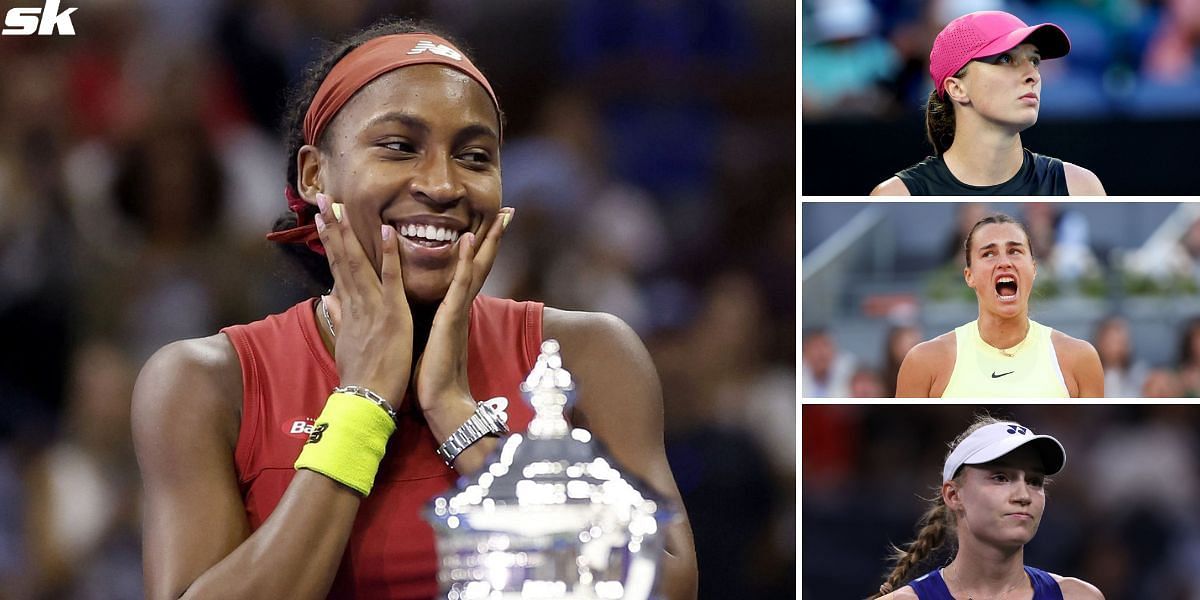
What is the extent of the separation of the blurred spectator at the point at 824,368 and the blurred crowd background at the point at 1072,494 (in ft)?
0.19

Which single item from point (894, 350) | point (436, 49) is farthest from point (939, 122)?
point (436, 49)

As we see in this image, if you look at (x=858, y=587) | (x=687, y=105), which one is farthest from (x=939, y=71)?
(x=858, y=587)

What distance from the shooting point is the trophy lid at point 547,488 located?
107cm

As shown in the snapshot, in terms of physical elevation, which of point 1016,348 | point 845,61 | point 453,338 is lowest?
point 453,338

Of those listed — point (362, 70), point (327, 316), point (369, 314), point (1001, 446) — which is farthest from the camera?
point (1001, 446)

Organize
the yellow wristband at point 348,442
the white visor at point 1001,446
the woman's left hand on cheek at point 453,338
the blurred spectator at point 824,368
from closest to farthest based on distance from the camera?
the yellow wristband at point 348,442 → the woman's left hand on cheek at point 453,338 → the white visor at point 1001,446 → the blurred spectator at point 824,368

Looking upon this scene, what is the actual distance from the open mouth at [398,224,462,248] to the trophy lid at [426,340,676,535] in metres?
0.50

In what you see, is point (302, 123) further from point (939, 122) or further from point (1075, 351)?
point (1075, 351)

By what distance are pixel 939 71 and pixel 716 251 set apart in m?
0.53

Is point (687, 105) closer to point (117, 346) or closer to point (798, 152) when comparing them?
point (798, 152)

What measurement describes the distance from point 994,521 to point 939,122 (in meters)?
0.73

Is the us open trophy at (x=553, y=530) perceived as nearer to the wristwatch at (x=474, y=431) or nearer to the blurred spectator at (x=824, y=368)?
the wristwatch at (x=474, y=431)

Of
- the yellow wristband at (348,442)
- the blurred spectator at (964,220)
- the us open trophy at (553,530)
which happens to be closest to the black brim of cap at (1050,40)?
the blurred spectator at (964,220)

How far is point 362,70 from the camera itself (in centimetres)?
172
